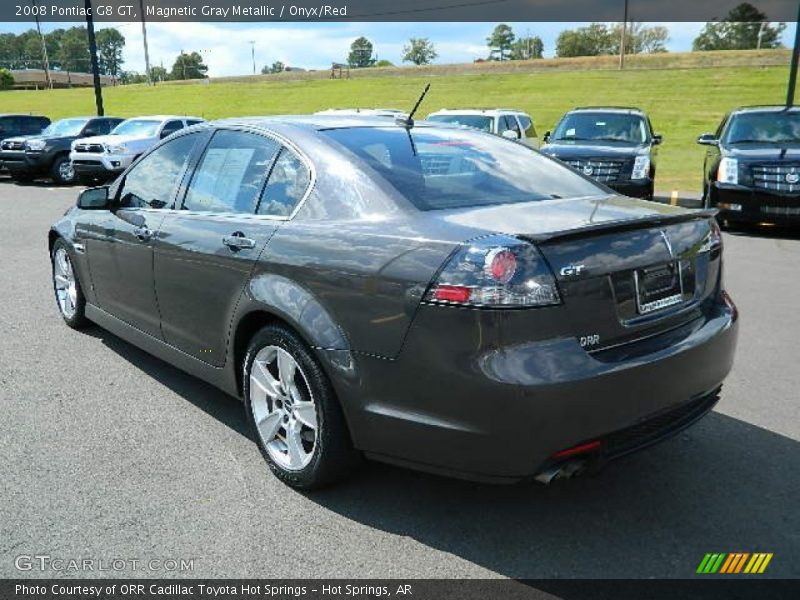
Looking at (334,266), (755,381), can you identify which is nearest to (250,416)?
(334,266)

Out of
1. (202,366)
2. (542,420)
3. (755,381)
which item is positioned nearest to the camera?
(542,420)

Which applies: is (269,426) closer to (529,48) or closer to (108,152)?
(108,152)

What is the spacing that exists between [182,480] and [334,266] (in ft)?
4.29

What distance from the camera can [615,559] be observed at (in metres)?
2.65

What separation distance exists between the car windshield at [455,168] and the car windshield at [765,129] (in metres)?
7.94

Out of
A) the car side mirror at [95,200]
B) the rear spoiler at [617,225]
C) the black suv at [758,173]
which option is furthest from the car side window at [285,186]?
the black suv at [758,173]

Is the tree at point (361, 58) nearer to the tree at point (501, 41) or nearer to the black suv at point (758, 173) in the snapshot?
the tree at point (501, 41)

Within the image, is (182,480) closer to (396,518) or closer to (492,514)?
(396,518)

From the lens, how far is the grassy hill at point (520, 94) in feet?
124

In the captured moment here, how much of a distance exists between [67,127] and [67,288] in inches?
648

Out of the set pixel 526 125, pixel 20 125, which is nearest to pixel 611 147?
pixel 526 125

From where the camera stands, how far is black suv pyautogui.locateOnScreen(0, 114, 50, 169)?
69.0 feet

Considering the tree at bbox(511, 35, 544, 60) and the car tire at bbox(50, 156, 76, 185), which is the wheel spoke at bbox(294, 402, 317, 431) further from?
the tree at bbox(511, 35, 544, 60)

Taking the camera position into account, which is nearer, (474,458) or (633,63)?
(474,458)
